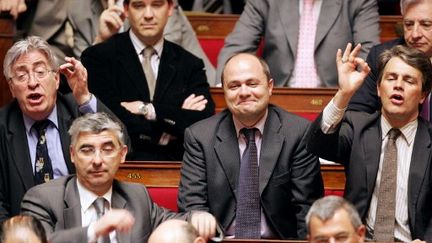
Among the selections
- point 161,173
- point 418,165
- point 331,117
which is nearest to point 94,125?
point 161,173

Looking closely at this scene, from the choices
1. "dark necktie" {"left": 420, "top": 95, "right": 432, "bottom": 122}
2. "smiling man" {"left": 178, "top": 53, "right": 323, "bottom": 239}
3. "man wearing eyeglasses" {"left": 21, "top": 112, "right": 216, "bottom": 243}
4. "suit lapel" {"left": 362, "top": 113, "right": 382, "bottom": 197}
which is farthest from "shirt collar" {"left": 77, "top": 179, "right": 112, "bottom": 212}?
"dark necktie" {"left": 420, "top": 95, "right": 432, "bottom": 122}

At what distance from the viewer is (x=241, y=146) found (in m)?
2.74

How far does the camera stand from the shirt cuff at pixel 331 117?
2541mm

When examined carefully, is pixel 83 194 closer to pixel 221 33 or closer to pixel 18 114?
pixel 18 114

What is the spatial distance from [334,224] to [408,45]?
848 mm

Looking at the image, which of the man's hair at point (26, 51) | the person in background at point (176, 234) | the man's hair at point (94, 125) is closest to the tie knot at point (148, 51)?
the man's hair at point (26, 51)

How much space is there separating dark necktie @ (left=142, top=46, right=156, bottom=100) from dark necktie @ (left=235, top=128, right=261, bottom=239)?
51 cm

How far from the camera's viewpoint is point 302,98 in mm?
3158

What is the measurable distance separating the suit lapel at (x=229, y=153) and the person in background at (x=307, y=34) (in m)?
0.65

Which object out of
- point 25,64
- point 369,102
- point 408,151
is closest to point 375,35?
point 369,102

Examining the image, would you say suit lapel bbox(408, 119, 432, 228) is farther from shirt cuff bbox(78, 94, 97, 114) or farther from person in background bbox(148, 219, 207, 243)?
shirt cuff bbox(78, 94, 97, 114)

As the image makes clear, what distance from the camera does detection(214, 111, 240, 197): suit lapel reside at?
2699 millimetres

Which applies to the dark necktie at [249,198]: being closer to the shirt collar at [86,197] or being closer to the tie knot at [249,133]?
the tie knot at [249,133]

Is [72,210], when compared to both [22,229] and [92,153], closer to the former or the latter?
[92,153]
